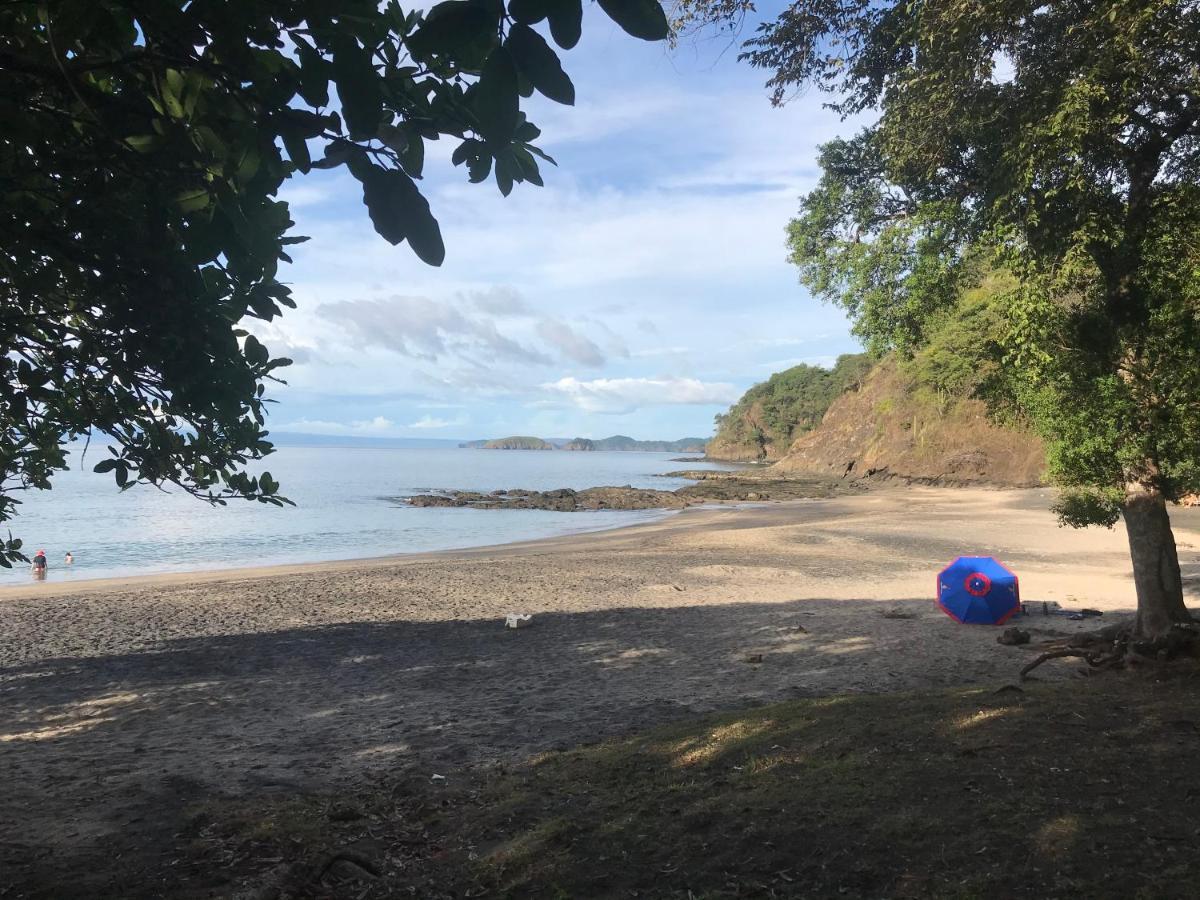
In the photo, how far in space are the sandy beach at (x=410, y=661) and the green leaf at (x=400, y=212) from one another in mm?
3853

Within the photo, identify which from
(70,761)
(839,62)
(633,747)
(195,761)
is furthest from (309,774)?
(839,62)

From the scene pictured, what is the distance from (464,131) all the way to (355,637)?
10.4 meters

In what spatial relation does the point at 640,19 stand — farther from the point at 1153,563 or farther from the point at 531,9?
the point at 1153,563

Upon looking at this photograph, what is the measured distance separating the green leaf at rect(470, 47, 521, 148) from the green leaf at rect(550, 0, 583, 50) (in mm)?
113

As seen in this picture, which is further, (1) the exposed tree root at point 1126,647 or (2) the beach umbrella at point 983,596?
(2) the beach umbrella at point 983,596

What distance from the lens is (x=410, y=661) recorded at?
32.3ft

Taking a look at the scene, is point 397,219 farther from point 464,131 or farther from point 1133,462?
point 1133,462

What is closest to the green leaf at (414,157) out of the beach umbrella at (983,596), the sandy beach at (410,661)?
the sandy beach at (410,661)

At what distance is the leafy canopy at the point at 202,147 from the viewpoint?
1685mm

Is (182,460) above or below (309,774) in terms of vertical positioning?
above

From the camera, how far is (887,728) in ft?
16.6

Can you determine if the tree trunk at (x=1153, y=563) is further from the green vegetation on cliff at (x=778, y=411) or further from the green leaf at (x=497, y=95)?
the green vegetation on cliff at (x=778, y=411)

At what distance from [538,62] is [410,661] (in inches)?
364

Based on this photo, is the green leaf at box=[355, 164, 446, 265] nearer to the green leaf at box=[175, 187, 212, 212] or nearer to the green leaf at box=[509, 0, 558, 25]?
the green leaf at box=[509, 0, 558, 25]
